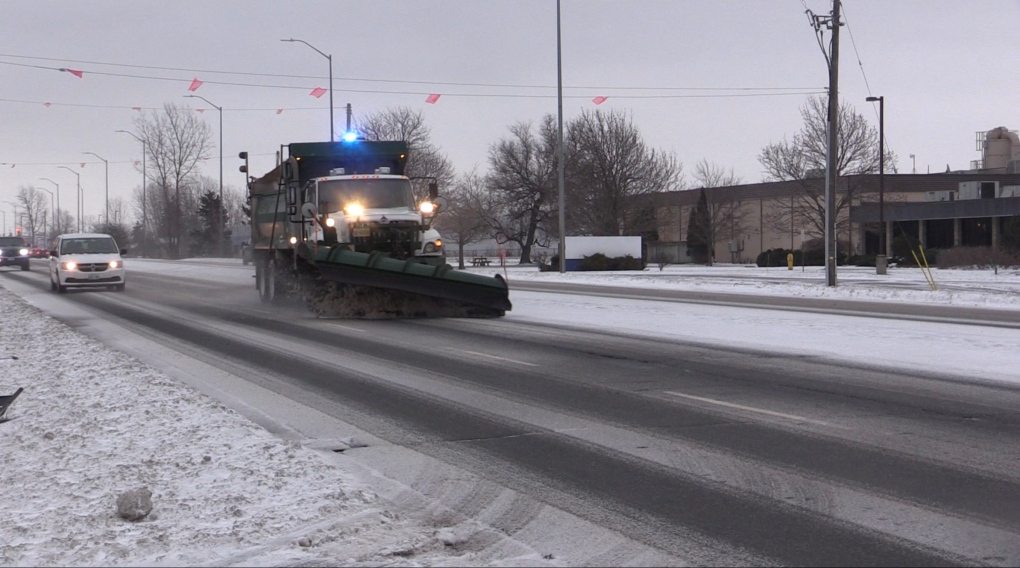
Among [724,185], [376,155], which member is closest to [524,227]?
[724,185]

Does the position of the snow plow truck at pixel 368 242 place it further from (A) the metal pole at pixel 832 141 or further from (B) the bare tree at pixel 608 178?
(B) the bare tree at pixel 608 178

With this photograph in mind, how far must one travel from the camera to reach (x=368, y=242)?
19906 millimetres

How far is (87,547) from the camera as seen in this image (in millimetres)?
5184

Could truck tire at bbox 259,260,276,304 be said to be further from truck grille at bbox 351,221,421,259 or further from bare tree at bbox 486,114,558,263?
bare tree at bbox 486,114,558,263

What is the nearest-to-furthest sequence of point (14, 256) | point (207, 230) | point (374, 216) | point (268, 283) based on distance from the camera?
point (374, 216)
point (268, 283)
point (14, 256)
point (207, 230)

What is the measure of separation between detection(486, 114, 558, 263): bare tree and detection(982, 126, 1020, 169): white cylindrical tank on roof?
45857mm

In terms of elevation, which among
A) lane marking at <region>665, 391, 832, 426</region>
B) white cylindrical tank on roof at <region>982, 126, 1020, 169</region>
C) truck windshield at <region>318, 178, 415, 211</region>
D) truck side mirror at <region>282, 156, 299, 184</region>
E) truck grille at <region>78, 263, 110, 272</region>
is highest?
white cylindrical tank on roof at <region>982, 126, 1020, 169</region>

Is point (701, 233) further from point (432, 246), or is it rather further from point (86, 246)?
point (432, 246)

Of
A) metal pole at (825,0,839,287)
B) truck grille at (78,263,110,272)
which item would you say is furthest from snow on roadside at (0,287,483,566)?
metal pole at (825,0,839,287)

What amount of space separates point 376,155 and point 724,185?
62103 millimetres

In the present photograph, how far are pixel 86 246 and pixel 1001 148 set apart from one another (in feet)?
279

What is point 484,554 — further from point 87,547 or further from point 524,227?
point 524,227

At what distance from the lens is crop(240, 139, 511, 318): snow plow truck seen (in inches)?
748

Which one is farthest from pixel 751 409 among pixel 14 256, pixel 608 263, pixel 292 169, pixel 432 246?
pixel 14 256
